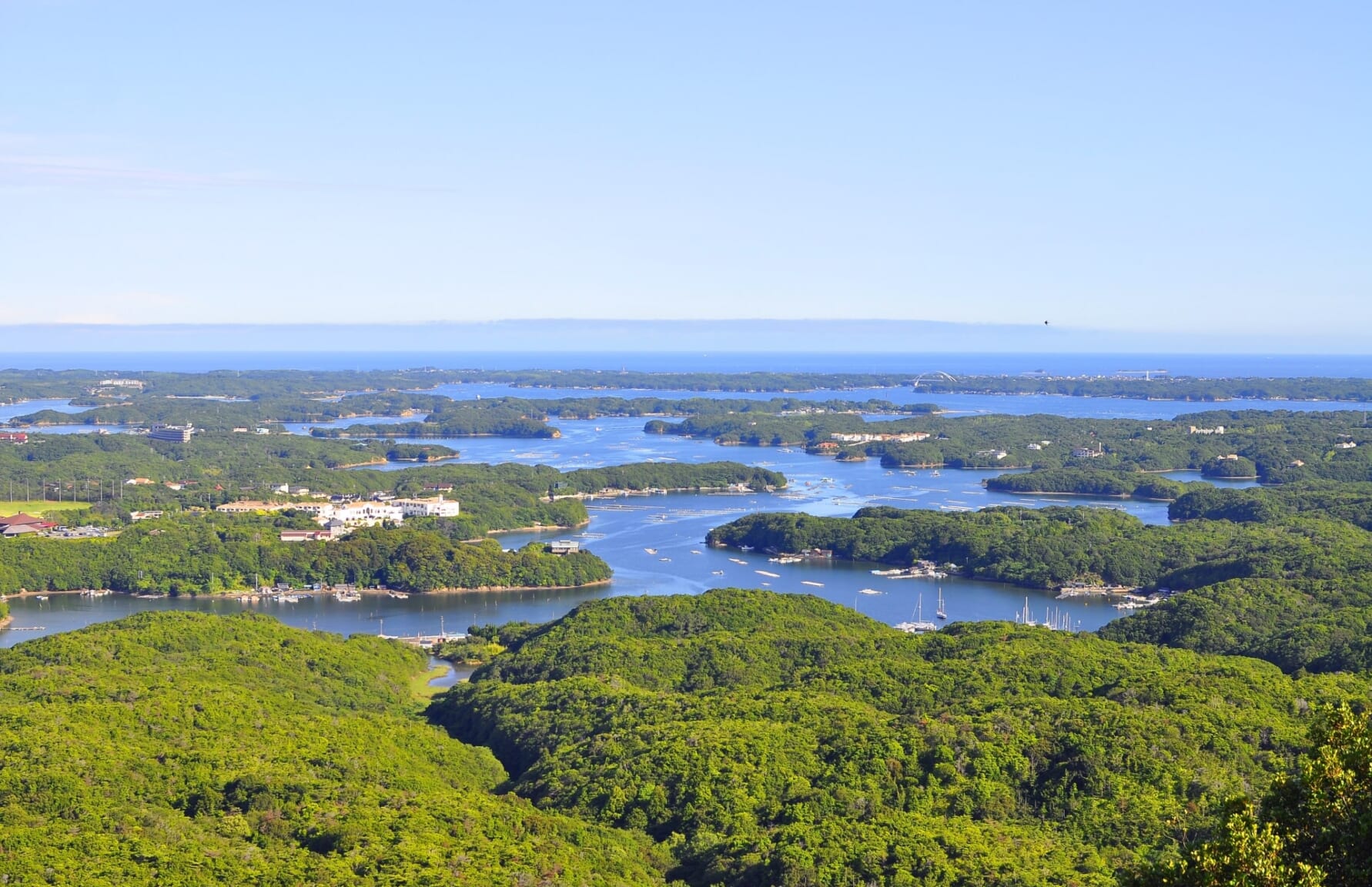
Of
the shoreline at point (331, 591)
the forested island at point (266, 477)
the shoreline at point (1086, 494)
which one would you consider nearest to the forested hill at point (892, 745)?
the shoreline at point (331, 591)

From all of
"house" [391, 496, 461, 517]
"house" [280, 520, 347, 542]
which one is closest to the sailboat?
"house" [280, 520, 347, 542]

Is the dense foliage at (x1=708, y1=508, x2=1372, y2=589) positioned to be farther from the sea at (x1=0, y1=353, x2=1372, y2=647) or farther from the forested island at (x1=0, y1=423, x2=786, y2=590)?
the forested island at (x1=0, y1=423, x2=786, y2=590)

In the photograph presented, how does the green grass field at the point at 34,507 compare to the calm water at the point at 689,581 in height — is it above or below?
above

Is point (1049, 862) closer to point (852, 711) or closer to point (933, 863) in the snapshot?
point (933, 863)

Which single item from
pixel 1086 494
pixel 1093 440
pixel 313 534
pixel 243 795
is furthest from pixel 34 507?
pixel 1093 440

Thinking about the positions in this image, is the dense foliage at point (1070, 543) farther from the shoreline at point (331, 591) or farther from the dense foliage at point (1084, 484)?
the dense foliage at point (1084, 484)

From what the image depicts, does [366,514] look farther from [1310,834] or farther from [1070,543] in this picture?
[1310,834]

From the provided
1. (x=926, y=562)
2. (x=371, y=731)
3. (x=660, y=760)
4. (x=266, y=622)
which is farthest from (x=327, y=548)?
(x=660, y=760)
